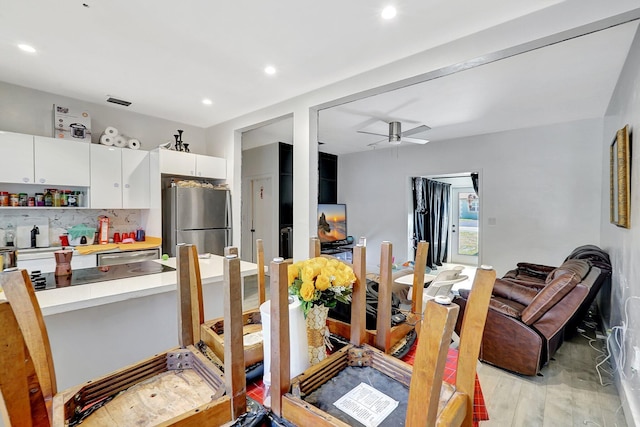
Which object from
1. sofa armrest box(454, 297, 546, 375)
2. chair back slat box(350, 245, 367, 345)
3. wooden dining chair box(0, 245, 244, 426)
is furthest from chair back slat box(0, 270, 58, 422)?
sofa armrest box(454, 297, 546, 375)

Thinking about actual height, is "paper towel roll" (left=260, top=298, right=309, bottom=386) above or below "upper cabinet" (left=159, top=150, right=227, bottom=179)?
below

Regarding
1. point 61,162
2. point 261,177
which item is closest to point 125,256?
point 61,162

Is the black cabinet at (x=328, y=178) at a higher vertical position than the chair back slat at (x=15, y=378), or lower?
higher

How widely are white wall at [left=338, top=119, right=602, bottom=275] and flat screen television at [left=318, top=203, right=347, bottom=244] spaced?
986 millimetres

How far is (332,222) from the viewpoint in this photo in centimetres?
670

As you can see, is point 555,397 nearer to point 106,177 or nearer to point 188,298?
point 188,298

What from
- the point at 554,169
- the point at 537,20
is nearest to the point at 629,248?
the point at 537,20

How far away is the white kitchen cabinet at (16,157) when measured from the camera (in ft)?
9.62

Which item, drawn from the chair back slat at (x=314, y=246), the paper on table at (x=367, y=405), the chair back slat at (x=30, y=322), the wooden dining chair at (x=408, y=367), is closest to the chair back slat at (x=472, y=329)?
the wooden dining chair at (x=408, y=367)

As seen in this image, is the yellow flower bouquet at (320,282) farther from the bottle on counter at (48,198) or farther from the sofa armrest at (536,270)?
the sofa armrest at (536,270)

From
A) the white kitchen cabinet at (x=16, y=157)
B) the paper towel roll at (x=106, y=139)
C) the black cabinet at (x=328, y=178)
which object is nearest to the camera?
the white kitchen cabinet at (x=16, y=157)

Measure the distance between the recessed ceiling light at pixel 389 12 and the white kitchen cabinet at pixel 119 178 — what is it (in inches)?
134

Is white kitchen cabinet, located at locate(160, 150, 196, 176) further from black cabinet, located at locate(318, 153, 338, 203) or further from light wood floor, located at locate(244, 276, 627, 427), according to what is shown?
light wood floor, located at locate(244, 276, 627, 427)

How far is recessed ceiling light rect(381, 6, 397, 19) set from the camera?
6.43 ft
